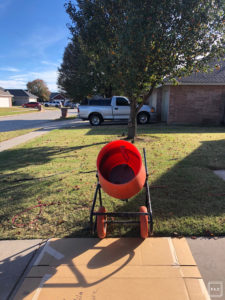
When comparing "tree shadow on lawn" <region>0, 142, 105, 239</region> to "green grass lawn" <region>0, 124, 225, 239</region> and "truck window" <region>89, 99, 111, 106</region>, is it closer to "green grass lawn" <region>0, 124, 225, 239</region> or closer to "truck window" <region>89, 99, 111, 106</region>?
"green grass lawn" <region>0, 124, 225, 239</region>

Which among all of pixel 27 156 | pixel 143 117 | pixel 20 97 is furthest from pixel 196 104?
pixel 20 97

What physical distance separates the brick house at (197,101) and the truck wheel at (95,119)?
496cm

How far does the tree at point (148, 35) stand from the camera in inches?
233

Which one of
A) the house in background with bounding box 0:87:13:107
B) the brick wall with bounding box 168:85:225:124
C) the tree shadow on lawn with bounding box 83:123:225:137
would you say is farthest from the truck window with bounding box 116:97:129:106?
the house in background with bounding box 0:87:13:107

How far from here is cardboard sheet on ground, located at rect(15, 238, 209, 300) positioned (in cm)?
197

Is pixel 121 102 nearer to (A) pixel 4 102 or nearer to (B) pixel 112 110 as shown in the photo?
(B) pixel 112 110

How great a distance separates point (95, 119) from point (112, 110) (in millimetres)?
1430

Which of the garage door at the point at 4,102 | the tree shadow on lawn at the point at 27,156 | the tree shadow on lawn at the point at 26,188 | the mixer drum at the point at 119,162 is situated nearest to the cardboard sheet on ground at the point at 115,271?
the tree shadow on lawn at the point at 26,188

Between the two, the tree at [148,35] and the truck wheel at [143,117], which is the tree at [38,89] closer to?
the truck wheel at [143,117]

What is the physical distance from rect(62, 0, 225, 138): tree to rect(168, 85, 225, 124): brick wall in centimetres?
705

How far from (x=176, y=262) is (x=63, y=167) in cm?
407

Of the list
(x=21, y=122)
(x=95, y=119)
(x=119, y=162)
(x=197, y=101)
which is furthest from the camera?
(x=21, y=122)

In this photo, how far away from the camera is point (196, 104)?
1468 centimetres

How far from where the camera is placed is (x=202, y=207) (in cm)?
342
